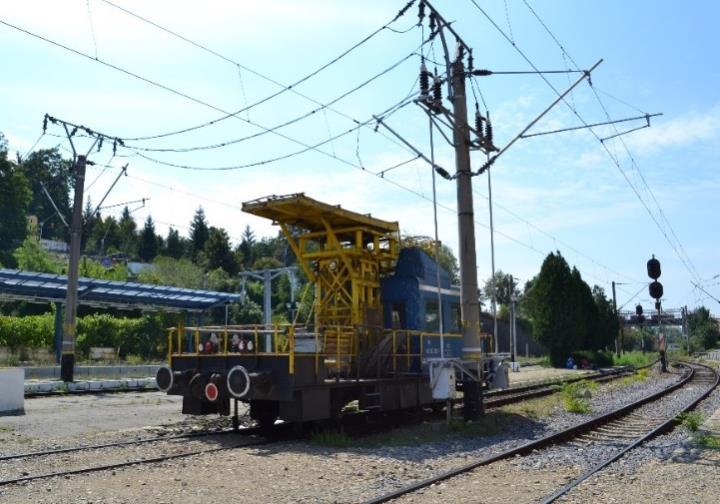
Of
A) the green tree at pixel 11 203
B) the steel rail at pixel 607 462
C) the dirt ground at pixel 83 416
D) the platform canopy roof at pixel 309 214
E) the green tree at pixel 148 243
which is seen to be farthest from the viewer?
the green tree at pixel 148 243

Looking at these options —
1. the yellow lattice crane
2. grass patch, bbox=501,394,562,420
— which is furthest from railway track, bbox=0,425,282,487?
grass patch, bbox=501,394,562,420

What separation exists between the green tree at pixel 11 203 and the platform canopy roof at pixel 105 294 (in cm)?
5979

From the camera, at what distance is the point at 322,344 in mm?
12195

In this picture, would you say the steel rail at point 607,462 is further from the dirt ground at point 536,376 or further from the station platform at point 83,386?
the station platform at point 83,386

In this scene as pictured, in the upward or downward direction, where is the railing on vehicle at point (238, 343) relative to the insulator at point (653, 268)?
downward

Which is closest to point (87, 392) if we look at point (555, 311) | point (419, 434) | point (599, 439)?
Result: point (419, 434)

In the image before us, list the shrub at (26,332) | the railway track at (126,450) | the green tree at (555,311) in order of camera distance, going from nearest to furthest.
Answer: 1. the railway track at (126,450)
2. the shrub at (26,332)
3. the green tree at (555,311)

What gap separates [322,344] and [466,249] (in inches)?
142

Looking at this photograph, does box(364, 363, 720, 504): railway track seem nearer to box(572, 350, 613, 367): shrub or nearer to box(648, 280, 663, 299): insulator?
box(648, 280, 663, 299): insulator

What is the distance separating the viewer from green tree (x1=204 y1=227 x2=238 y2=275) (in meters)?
86.7

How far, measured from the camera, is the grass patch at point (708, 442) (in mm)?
10016

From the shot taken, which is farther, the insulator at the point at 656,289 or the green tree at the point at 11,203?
the green tree at the point at 11,203

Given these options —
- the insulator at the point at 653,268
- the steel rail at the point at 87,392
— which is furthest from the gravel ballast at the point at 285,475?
the insulator at the point at 653,268

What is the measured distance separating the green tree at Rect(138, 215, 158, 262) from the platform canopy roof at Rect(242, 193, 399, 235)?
330 feet
